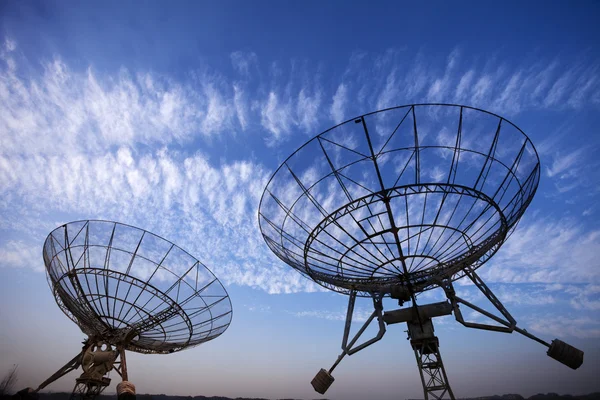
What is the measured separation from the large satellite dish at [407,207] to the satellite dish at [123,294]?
8284 mm

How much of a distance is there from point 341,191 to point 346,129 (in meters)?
3.22

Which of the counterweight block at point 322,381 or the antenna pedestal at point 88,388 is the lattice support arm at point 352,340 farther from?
the antenna pedestal at point 88,388

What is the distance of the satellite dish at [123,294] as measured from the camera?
66.7 ft

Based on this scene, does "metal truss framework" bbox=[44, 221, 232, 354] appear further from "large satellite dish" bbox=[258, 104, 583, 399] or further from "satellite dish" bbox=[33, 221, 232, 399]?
"large satellite dish" bbox=[258, 104, 583, 399]

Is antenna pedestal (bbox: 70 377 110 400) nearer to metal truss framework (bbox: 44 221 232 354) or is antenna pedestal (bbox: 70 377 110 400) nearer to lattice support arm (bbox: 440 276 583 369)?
metal truss framework (bbox: 44 221 232 354)

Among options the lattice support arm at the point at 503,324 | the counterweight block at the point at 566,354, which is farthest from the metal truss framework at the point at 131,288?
the counterweight block at the point at 566,354

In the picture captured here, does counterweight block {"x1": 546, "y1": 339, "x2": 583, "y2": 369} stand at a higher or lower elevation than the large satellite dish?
lower

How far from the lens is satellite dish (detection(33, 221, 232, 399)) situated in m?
20.3

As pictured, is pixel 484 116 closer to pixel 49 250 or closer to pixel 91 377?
pixel 49 250

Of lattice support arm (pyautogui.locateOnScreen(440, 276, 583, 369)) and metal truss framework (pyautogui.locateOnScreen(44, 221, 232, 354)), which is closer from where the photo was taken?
lattice support arm (pyautogui.locateOnScreen(440, 276, 583, 369))

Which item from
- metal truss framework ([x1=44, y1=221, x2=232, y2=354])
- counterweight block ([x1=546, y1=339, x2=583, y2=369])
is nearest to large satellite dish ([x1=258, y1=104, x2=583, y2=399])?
counterweight block ([x1=546, y1=339, x2=583, y2=369])

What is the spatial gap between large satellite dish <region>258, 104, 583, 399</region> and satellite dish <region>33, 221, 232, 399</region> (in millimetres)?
8284

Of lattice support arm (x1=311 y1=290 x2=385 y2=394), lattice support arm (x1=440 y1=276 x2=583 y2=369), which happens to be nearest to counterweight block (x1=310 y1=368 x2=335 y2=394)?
lattice support arm (x1=311 y1=290 x2=385 y2=394)

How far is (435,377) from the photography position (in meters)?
18.5
